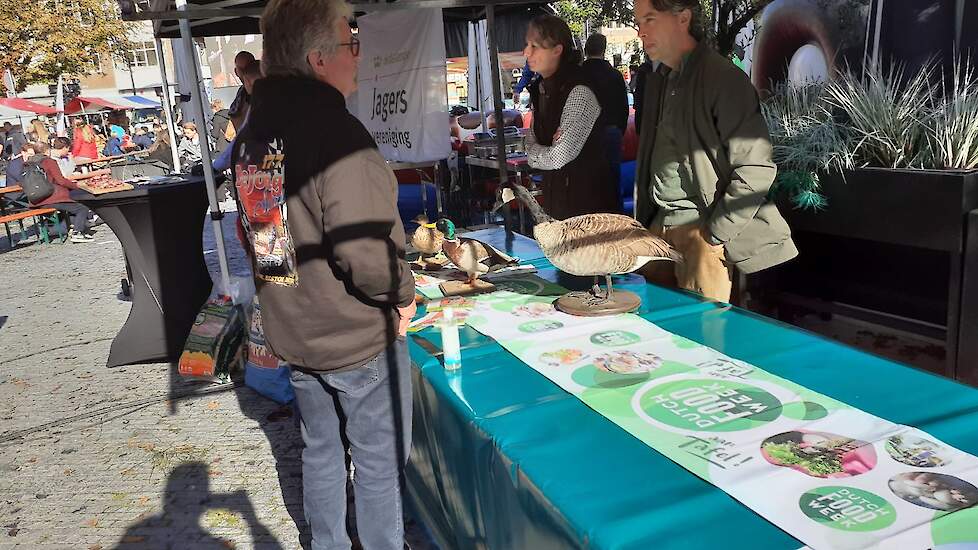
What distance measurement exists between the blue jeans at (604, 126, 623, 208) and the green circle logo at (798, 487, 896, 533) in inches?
105

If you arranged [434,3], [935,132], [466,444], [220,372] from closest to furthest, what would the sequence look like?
[466,444] → [935,132] → [434,3] → [220,372]

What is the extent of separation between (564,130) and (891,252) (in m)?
1.49

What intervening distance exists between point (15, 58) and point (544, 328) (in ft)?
89.7

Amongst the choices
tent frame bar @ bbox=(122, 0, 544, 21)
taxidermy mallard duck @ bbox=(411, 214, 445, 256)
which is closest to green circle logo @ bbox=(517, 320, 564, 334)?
taxidermy mallard duck @ bbox=(411, 214, 445, 256)

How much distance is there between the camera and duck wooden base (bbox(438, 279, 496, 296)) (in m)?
2.62

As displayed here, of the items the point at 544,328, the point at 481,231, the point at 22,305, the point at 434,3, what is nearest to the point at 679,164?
the point at 544,328

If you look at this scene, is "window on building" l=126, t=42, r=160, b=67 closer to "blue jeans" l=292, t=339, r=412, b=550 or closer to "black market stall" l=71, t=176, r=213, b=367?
"black market stall" l=71, t=176, r=213, b=367

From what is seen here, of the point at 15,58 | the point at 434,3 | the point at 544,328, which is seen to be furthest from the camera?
the point at 15,58

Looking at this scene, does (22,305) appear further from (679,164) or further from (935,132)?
(935,132)

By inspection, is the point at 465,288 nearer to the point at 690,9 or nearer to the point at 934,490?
the point at 690,9

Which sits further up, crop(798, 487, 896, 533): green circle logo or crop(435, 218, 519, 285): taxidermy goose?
crop(435, 218, 519, 285): taxidermy goose

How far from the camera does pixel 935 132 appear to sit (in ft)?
8.84

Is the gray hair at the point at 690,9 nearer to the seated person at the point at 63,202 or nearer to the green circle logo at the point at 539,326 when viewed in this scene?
the green circle logo at the point at 539,326

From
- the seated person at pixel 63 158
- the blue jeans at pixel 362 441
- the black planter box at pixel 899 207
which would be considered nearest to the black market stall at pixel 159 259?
the blue jeans at pixel 362 441
